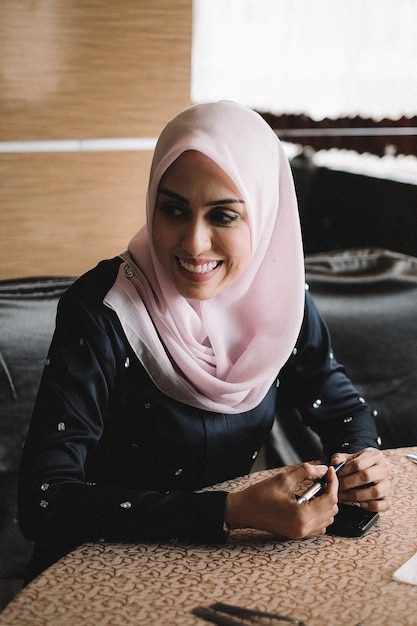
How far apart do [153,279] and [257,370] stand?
251mm

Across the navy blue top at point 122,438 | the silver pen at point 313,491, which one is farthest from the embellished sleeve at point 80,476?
→ the silver pen at point 313,491

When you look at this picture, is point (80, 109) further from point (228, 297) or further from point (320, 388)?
point (320, 388)

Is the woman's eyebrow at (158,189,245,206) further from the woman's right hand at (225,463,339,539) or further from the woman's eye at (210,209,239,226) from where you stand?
the woman's right hand at (225,463,339,539)

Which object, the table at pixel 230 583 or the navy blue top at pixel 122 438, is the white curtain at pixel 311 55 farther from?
the table at pixel 230 583

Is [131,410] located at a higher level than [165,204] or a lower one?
lower

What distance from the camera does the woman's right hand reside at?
40.8 inches

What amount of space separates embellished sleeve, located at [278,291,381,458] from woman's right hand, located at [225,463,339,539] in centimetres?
47

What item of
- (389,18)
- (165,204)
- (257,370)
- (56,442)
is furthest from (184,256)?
(389,18)

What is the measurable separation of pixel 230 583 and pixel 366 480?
337 millimetres

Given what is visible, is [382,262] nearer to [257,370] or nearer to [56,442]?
[257,370]

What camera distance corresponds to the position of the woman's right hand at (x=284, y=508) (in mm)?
1037

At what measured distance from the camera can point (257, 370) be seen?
4.54 feet

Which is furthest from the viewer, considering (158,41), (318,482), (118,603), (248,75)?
(248,75)

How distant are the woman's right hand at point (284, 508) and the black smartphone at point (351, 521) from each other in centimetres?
3
